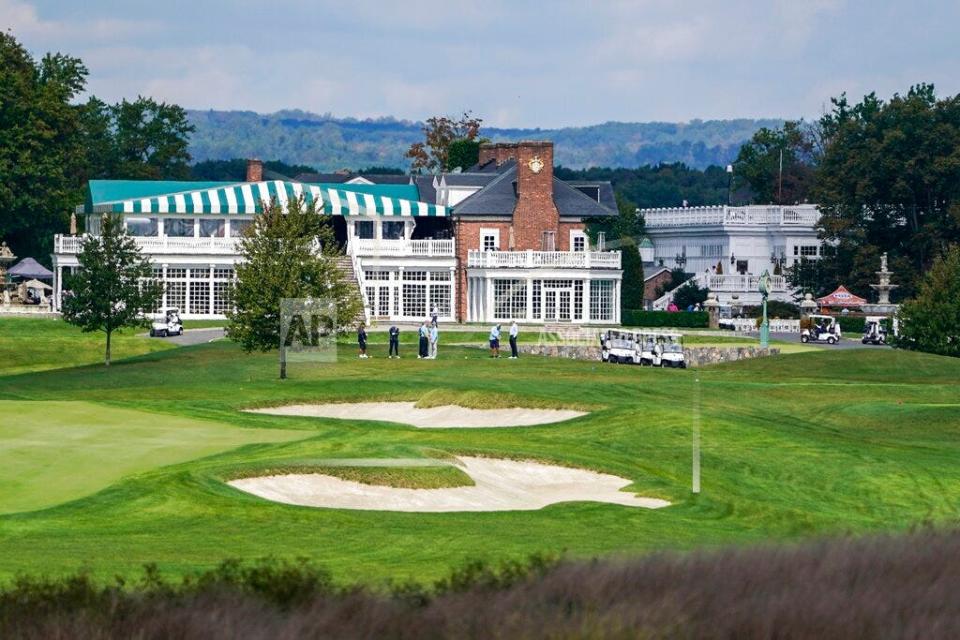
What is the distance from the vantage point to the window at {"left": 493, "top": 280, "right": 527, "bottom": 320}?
95188 millimetres

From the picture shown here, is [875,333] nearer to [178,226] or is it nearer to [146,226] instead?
[178,226]

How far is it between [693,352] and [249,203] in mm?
31584

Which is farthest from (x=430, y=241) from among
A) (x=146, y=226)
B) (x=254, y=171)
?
(x=254, y=171)

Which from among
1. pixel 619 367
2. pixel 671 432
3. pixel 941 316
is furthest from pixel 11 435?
pixel 941 316

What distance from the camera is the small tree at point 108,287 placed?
66.0m

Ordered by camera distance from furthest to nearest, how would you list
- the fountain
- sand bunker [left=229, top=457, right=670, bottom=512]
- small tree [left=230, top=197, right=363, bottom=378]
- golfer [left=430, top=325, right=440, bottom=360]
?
the fountain < golfer [left=430, top=325, right=440, bottom=360] < small tree [left=230, top=197, right=363, bottom=378] < sand bunker [left=229, top=457, right=670, bottom=512]

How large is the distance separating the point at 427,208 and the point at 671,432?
6187cm

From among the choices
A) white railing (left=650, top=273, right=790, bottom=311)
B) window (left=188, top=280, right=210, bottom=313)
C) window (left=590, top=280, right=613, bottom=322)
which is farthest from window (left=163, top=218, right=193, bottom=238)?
white railing (left=650, top=273, right=790, bottom=311)

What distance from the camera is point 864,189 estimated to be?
109500 millimetres

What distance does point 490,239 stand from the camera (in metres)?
98.8

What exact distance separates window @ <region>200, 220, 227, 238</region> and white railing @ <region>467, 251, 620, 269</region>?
1389 cm

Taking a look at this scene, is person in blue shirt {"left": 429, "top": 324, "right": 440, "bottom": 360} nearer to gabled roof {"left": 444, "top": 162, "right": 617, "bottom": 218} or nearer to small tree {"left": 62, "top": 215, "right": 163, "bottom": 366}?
small tree {"left": 62, "top": 215, "right": 163, "bottom": 366}

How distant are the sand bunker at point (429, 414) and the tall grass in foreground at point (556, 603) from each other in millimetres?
27855

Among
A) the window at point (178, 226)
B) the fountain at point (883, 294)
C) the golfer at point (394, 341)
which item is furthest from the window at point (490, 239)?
the golfer at point (394, 341)
